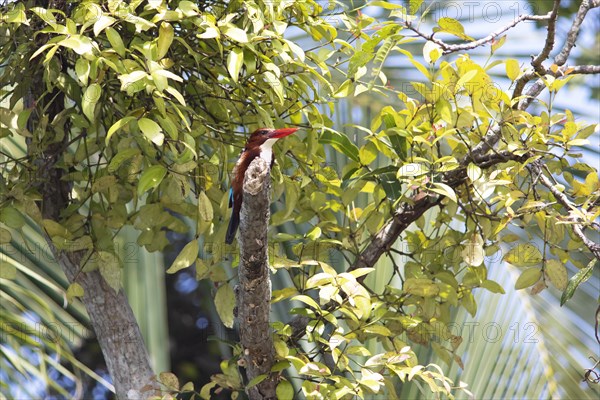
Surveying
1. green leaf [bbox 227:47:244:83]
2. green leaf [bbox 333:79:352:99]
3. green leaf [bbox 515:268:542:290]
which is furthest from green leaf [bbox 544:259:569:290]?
green leaf [bbox 227:47:244:83]

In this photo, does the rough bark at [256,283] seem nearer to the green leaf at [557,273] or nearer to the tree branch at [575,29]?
the green leaf at [557,273]

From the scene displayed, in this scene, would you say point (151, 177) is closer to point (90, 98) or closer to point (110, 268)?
point (90, 98)

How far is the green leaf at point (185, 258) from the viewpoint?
184 centimetres

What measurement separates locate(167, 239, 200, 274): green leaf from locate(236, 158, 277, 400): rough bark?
13 centimetres

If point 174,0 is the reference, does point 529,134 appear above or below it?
below

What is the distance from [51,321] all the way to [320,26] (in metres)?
1.36

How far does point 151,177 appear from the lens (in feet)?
5.63

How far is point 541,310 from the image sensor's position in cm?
265

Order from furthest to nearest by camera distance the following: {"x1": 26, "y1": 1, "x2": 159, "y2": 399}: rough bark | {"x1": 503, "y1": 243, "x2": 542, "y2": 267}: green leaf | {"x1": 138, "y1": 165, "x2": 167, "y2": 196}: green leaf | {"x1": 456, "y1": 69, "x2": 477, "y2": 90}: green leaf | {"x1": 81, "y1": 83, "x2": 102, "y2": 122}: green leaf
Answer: {"x1": 26, "y1": 1, "x2": 159, "y2": 399}: rough bark → {"x1": 503, "y1": 243, "x2": 542, "y2": 267}: green leaf → {"x1": 456, "y1": 69, "x2": 477, "y2": 90}: green leaf → {"x1": 138, "y1": 165, "x2": 167, "y2": 196}: green leaf → {"x1": 81, "y1": 83, "x2": 102, "y2": 122}: green leaf

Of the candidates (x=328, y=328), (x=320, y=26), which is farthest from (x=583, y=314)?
(x=320, y=26)

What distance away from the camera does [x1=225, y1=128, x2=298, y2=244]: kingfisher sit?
5.97 ft

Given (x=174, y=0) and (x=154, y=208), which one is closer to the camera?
(x=174, y=0)

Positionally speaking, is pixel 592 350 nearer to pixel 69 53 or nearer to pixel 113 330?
pixel 113 330

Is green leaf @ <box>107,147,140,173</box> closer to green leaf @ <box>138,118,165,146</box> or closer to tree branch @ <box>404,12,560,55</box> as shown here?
green leaf @ <box>138,118,165,146</box>
